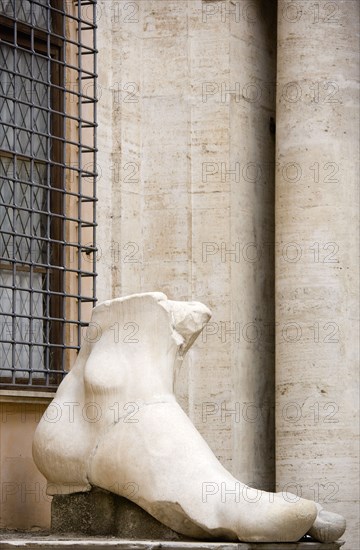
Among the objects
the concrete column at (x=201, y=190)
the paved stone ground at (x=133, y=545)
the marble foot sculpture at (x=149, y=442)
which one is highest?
the concrete column at (x=201, y=190)

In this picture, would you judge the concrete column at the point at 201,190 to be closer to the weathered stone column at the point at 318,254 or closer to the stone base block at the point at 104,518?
the weathered stone column at the point at 318,254

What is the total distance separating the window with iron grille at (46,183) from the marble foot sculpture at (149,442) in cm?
119

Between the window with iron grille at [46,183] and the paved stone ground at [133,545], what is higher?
the window with iron grille at [46,183]

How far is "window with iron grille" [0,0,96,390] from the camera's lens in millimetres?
8594

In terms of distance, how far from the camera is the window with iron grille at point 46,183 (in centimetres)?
859

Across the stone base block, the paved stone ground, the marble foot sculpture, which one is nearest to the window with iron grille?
the marble foot sculpture

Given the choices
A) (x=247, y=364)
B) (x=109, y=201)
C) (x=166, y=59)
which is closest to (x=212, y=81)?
(x=166, y=59)

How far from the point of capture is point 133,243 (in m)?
9.37

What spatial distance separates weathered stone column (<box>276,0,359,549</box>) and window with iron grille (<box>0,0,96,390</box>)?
47.4 inches

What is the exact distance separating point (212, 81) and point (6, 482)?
2.91 metres

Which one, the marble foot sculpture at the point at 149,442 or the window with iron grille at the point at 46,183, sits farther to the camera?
the window with iron grille at the point at 46,183

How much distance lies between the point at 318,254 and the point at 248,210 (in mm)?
643

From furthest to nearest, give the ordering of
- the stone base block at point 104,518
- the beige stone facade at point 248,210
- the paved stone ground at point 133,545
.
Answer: the beige stone facade at point 248,210 → the stone base block at point 104,518 → the paved stone ground at point 133,545

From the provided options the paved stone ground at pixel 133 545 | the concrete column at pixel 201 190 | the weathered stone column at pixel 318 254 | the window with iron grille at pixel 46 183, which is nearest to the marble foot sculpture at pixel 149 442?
the paved stone ground at pixel 133 545
